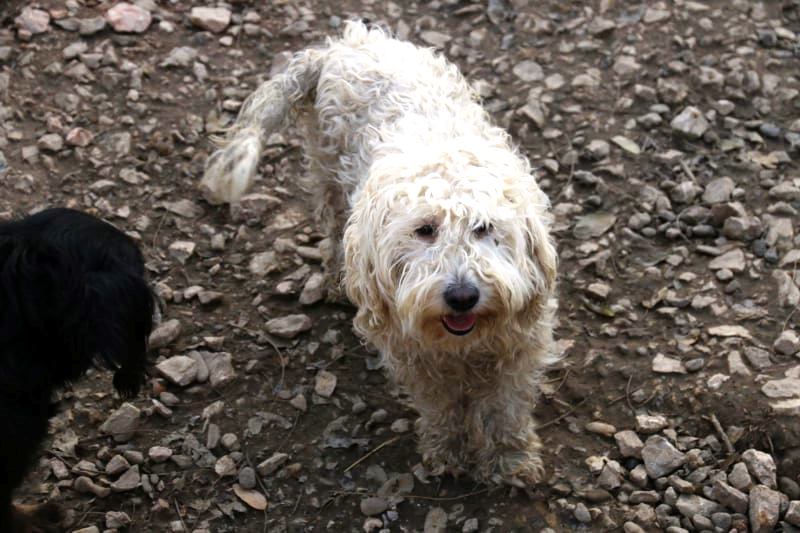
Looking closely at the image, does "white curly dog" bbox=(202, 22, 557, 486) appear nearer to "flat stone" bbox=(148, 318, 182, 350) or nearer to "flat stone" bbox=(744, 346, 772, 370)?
"flat stone" bbox=(148, 318, 182, 350)

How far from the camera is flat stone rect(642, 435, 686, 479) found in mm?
3916

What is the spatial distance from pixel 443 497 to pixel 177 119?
3135mm

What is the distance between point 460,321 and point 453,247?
0.91ft

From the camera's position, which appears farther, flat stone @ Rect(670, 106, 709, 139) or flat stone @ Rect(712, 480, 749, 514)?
flat stone @ Rect(670, 106, 709, 139)

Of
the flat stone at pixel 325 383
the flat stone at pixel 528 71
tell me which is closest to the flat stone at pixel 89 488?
the flat stone at pixel 325 383

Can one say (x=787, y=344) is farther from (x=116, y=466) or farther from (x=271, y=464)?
(x=116, y=466)

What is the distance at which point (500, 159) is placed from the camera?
11.8 feet

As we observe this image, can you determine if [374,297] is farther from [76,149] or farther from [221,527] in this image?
[76,149]

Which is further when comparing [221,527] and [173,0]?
[173,0]

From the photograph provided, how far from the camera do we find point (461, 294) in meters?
3.25

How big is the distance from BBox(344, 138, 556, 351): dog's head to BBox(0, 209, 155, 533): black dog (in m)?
0.90

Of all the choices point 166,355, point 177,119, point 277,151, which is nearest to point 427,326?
point 166,355

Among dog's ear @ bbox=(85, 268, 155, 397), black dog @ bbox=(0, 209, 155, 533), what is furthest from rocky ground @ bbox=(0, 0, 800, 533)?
dog's ear @ bbox=(85, 268, 155, 397)

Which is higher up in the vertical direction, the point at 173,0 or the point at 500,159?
the point at 500,159
